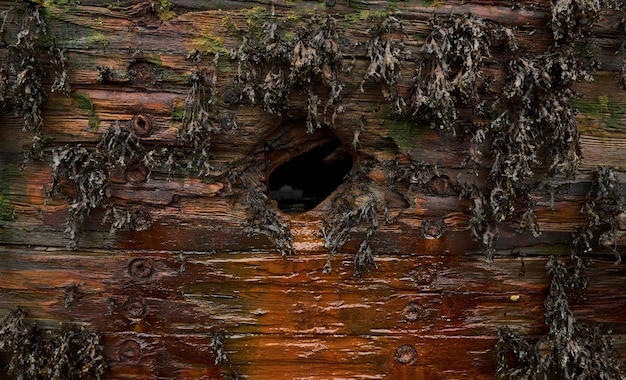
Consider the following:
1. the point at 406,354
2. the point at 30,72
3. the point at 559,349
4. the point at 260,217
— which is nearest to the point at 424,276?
the point at 406,354

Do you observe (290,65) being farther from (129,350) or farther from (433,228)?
(129,350)

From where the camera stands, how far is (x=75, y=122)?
8.86ft

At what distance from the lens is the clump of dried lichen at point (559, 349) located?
287cm

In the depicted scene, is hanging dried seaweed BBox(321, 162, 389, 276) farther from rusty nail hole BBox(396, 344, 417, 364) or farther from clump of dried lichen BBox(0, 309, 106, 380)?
clump of dried lichen BBox(0, 309, 106, 380)

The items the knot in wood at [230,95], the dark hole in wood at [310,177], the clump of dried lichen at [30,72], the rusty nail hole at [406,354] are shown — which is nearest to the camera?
the clump of dried lichen at [30,72]

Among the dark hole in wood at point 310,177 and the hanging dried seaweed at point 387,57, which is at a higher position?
the hanging dried seaweed at point 387,57

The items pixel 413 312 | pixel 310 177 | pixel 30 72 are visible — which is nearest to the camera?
pixel 30 72

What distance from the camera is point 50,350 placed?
2.82m

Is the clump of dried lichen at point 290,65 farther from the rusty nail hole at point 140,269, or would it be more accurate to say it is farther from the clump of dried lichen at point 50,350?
the clump of dried lichen at point 50,350

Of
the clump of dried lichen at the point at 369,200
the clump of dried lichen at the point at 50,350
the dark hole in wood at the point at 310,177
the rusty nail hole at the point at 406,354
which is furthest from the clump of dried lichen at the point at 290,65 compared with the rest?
the clump of dried lichen at the point at 50,350

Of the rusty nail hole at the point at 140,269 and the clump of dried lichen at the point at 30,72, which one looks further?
the rusty nail hole at the point at 140,269

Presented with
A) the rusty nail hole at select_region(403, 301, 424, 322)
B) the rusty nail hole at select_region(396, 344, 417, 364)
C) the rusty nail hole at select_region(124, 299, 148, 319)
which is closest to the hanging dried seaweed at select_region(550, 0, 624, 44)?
the rusty nail hole at select_region(403, 301, 424, 322)

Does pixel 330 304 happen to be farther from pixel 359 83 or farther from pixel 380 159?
pixel 359 83

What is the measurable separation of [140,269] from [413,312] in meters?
1.51
